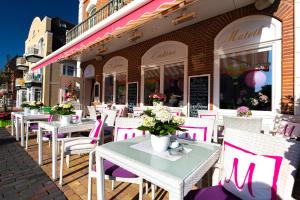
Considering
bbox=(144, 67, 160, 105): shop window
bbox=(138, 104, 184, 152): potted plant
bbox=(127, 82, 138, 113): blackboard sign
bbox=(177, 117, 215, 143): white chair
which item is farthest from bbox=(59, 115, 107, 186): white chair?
bbox=(127, 82, 138, 113): blackboard sign

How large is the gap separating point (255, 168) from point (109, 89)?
8.71 m

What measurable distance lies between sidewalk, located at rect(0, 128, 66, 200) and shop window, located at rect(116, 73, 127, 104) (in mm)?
4707

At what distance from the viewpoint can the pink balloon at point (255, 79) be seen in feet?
15.1

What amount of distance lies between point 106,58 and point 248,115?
7706mm

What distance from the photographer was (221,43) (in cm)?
531

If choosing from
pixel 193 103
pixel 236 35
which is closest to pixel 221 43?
pixel 236 35

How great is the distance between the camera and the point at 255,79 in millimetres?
4750

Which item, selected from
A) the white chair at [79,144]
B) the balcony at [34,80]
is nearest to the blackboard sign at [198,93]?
the white chair at [79,144]

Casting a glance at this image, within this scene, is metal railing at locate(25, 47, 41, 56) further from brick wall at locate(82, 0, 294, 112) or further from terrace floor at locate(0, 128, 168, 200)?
terrace floor at locate(0, 128, 168, 200)

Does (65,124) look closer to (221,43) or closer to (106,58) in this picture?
(221,43)

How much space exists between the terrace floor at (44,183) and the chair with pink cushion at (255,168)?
126 cm

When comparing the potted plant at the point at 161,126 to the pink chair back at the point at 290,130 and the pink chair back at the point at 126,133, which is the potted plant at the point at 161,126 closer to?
the pink chair back at the point at 126,133

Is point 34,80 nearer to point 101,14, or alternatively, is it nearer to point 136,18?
point 101,14

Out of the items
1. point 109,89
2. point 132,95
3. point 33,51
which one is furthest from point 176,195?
point 33,51
